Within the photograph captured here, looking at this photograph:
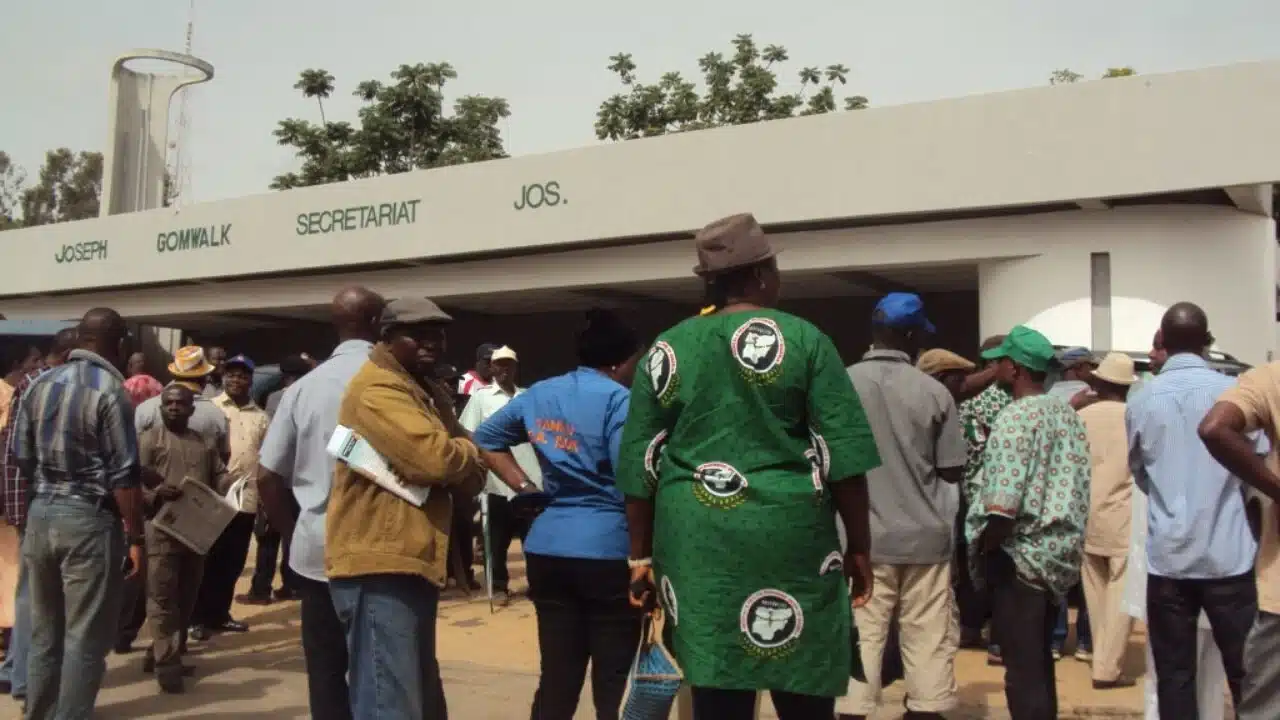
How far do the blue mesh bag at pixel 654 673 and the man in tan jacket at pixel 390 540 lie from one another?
28.1 inches

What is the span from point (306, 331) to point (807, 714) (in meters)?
17.2

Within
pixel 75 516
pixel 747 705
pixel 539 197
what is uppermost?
pixel 539 197

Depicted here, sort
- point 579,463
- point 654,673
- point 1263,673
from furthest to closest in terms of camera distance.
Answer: point 579,463 → point 1263,673 → point 654,673

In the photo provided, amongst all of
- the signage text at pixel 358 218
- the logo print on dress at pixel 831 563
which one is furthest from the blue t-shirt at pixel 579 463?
the signage text at pixel 358 218

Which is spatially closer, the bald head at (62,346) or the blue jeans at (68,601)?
the blue jeans at (68,601)

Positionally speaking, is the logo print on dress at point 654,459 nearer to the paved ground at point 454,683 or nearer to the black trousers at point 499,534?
the paved ground at point 454,683

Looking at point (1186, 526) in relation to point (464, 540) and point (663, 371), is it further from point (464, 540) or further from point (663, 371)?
point (464, 540)

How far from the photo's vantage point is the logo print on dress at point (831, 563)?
3.00 m

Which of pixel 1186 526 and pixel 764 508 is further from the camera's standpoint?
pixel 1186 526

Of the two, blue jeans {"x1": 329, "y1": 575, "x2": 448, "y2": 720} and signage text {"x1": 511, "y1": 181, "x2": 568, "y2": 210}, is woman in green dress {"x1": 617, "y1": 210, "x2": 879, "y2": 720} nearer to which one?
blue jeans {"x1": 329, "y1": 575, "x2": 448, "y2": 720}

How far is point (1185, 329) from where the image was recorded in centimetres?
443

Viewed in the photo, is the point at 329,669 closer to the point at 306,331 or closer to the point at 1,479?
the point at 1,479

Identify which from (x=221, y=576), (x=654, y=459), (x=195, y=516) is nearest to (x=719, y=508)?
(x=654, y=459)

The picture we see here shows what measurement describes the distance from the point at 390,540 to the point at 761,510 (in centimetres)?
127
